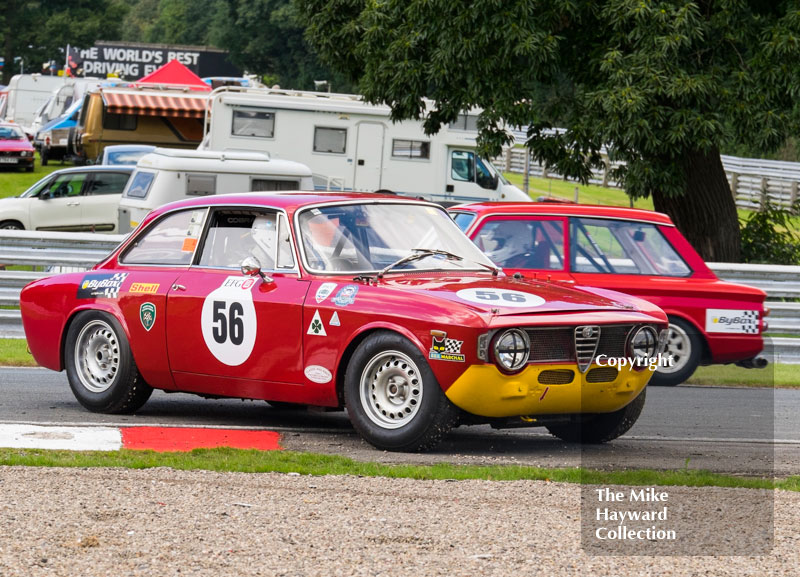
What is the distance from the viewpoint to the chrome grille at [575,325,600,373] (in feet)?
24.4

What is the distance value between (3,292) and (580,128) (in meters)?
8.38

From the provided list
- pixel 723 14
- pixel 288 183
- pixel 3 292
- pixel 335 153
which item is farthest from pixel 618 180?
pixel 335 153

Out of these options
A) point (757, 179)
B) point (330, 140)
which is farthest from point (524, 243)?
point (757, 179)

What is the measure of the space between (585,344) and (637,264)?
4.54m

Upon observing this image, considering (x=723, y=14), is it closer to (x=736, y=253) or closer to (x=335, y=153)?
(x=736, y=253)

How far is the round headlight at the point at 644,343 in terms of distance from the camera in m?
7.71

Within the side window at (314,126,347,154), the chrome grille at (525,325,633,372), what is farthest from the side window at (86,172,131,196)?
the chrome grille at (525,325,633,372)

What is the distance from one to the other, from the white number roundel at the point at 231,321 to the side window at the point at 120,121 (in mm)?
29825

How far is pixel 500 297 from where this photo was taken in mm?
7574

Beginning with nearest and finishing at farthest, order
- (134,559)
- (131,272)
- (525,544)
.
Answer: (134,559) < (525,544) < (131,272)

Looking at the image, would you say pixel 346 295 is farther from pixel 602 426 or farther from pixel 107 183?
pixel 107 183

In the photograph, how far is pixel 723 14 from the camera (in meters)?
17.5

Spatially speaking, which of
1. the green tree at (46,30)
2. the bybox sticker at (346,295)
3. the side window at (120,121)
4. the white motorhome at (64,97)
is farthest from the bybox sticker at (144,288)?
the green tree at (46,30)

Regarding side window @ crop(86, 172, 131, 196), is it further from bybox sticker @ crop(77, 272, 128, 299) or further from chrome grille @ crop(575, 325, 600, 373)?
chrome grille @ crop(575, 325, 600, 373)
